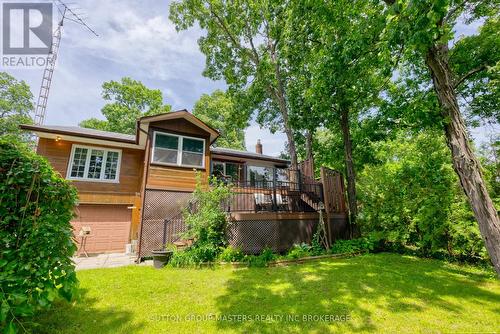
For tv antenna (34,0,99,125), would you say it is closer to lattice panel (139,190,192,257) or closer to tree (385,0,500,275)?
lattice panel (139,190,192,257)

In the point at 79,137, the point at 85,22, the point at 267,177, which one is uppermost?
the point at 85,22

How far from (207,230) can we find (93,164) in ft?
24.3

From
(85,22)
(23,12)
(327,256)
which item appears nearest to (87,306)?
(327,256)

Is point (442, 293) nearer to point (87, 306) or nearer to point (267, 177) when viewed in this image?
point (87, 306)

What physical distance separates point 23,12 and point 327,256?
14572 mm

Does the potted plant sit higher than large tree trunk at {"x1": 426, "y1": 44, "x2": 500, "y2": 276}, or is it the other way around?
large tree trunk at {"x1": 426, "y1": 44, "x2": 500, "y2": 276}

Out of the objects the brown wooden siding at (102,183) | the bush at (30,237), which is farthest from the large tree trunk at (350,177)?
the brown wooden siding at (102,183)

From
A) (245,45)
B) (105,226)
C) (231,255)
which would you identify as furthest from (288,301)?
(245,45)

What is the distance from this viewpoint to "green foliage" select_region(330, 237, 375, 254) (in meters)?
7.36

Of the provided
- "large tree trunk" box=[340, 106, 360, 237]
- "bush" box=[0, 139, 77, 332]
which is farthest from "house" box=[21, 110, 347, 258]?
"bush" box=[0, 139, 77, 332]

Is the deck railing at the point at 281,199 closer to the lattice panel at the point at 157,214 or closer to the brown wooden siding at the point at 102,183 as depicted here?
the lattice panel at the point at 157,214

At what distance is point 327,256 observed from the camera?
692 centimetres

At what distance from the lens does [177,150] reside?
9.34 m

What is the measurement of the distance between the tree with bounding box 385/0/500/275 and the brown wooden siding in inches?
446
